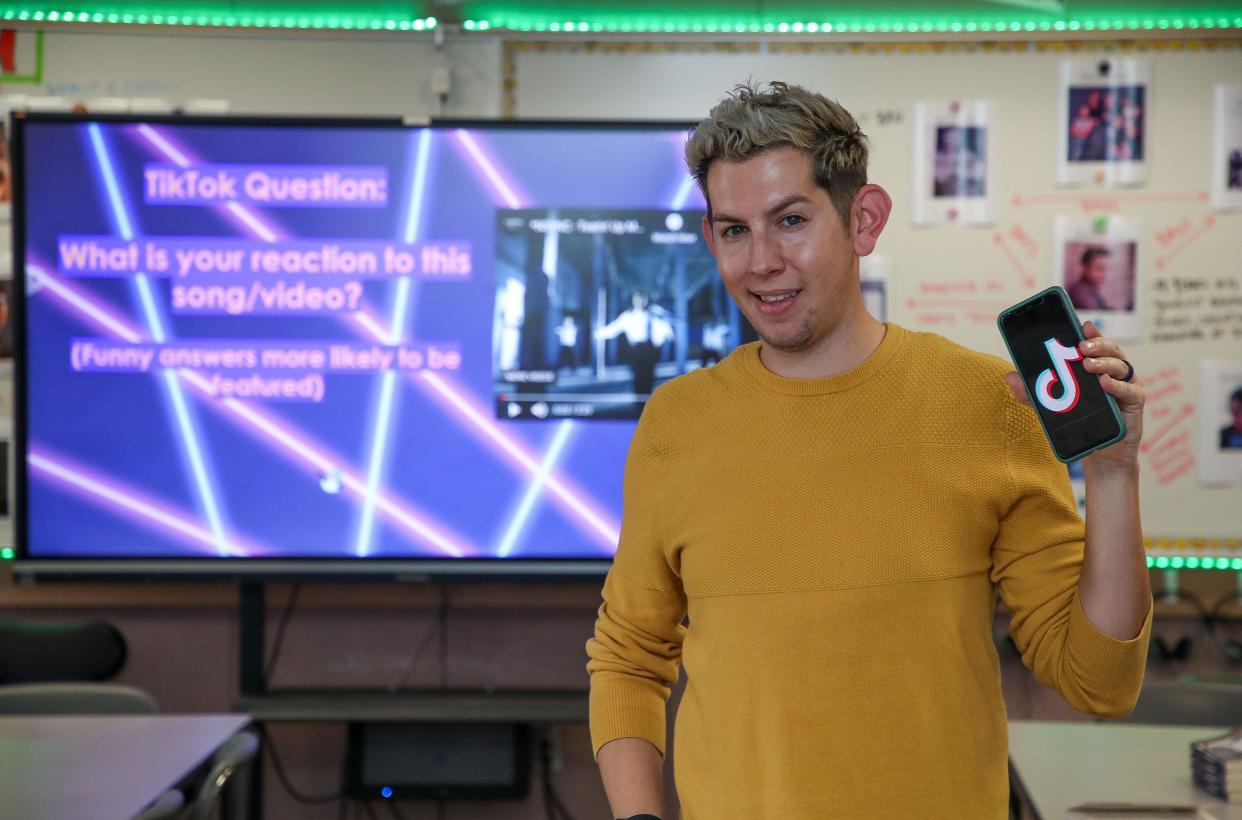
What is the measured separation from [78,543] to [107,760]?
106 cm

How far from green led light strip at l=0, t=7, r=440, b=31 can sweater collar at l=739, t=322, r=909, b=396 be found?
2.63m

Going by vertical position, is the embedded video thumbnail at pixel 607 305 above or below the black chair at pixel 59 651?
above

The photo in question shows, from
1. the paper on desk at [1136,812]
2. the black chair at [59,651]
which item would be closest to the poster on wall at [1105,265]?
the paper on desk at [1136,812]

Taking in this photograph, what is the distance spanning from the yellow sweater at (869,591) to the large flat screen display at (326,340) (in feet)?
6.92

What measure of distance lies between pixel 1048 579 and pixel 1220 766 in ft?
4.32

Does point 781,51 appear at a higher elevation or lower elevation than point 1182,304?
higher

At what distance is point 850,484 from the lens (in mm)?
1257

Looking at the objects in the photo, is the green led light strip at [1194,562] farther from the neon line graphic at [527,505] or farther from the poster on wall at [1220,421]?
the neon line graphic at [527,505]

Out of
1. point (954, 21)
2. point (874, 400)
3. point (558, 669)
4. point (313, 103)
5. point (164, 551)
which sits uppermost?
point (954, 21)

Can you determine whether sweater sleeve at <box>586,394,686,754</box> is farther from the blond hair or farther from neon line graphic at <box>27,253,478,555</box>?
neon line graphic at <box>27,253,478,555</box>

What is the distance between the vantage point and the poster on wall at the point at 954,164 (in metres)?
3.57

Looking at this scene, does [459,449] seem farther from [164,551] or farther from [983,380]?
[983,380]

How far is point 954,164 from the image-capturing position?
11.7 ft

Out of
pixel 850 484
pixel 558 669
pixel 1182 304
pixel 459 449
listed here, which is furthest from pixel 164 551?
pixel 1182 304
